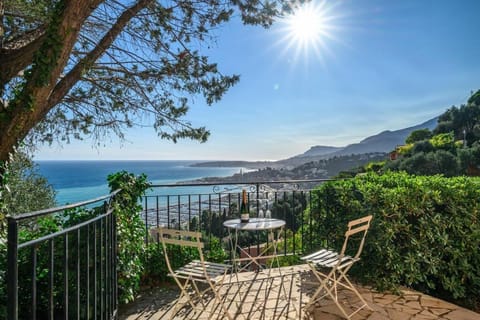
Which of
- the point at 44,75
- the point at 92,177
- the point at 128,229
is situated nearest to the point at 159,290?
the point at 128,229

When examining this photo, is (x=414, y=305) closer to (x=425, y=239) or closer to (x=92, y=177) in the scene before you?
(x=425, y=239)

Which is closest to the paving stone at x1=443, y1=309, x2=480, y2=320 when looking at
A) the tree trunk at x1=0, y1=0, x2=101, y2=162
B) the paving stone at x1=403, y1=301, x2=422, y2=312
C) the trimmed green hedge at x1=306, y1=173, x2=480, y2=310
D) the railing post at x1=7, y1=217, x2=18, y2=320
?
the paving stone at x1=403, y1=301, x2=422, y2=312

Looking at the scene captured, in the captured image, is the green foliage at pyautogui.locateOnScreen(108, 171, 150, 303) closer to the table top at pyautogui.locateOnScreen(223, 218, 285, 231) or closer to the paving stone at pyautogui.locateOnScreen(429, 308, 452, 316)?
the table top at pyautogui.locateOnScreen(223, 218, 285, 231)

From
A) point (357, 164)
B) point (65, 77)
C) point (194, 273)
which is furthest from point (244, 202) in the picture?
point (357, 164)

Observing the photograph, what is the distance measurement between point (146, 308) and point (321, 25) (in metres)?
5.26

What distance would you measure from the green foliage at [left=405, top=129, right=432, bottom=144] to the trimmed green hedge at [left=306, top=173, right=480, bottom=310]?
18276 mm

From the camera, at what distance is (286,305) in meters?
2.94

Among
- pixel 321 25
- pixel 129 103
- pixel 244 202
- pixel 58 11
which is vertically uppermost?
pixel 321 25

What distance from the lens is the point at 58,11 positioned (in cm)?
302

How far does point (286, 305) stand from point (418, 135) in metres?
20.5

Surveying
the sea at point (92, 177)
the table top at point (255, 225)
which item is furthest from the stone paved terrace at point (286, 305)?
the sea at point (92, 177)

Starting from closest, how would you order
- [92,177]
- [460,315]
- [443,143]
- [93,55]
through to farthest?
1. [460,315]
2. [93,55]
3. [443,143]
4. [92,177]

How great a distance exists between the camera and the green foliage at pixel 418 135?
19.8 metres

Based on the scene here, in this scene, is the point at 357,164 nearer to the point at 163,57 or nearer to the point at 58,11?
the point at 163,57
